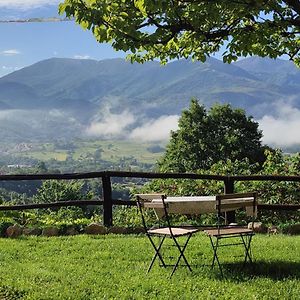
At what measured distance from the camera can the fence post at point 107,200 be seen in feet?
36.1

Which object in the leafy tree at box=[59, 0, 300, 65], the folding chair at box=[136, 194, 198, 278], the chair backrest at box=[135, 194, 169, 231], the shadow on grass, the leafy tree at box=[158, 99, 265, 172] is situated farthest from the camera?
the leafy tree at box=[158, 99, 265, 172]

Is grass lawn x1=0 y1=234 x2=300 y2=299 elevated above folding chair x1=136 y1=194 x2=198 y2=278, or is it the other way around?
folding chair x1=136 y1=194 x2=198 y2=278

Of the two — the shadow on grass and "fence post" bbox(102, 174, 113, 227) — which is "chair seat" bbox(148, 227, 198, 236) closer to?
the shadow on grass

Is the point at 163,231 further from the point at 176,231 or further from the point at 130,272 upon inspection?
the point at 130,272

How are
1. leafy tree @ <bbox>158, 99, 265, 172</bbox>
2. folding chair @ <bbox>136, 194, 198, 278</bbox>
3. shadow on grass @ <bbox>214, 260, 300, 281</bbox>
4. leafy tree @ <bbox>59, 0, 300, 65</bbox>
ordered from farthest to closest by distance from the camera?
leafy tree @ <bbox>158, 99, 265, 172</bbox> → folding chair @ <bbox>136, 194, 198, 278</bbox> → shadow on grass @ <bbox>214, 260, 300, 281</bbox> → leafy tree @ <bbox>59, 0, 300, 65</bbox>

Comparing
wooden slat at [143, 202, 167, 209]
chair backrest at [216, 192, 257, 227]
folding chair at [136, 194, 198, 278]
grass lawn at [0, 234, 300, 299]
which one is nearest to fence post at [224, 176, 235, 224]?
grass lawn at [0, 234, 300, 299]

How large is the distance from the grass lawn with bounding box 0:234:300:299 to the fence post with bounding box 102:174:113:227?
157 cm

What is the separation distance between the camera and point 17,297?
595cm

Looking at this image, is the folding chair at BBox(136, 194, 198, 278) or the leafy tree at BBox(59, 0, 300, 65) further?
the folding chair at BBox(136, 194, 198, 278)

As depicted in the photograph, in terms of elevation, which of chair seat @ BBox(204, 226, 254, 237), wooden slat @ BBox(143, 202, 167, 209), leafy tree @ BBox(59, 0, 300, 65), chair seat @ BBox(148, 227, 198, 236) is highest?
leafy tree @ BBox(59, 0, 300, 65)

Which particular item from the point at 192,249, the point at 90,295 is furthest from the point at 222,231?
the point at 90,295

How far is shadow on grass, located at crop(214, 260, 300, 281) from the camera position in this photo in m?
6.68

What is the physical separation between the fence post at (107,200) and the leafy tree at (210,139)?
27.3 m

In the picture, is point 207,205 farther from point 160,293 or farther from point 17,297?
point 17,297
